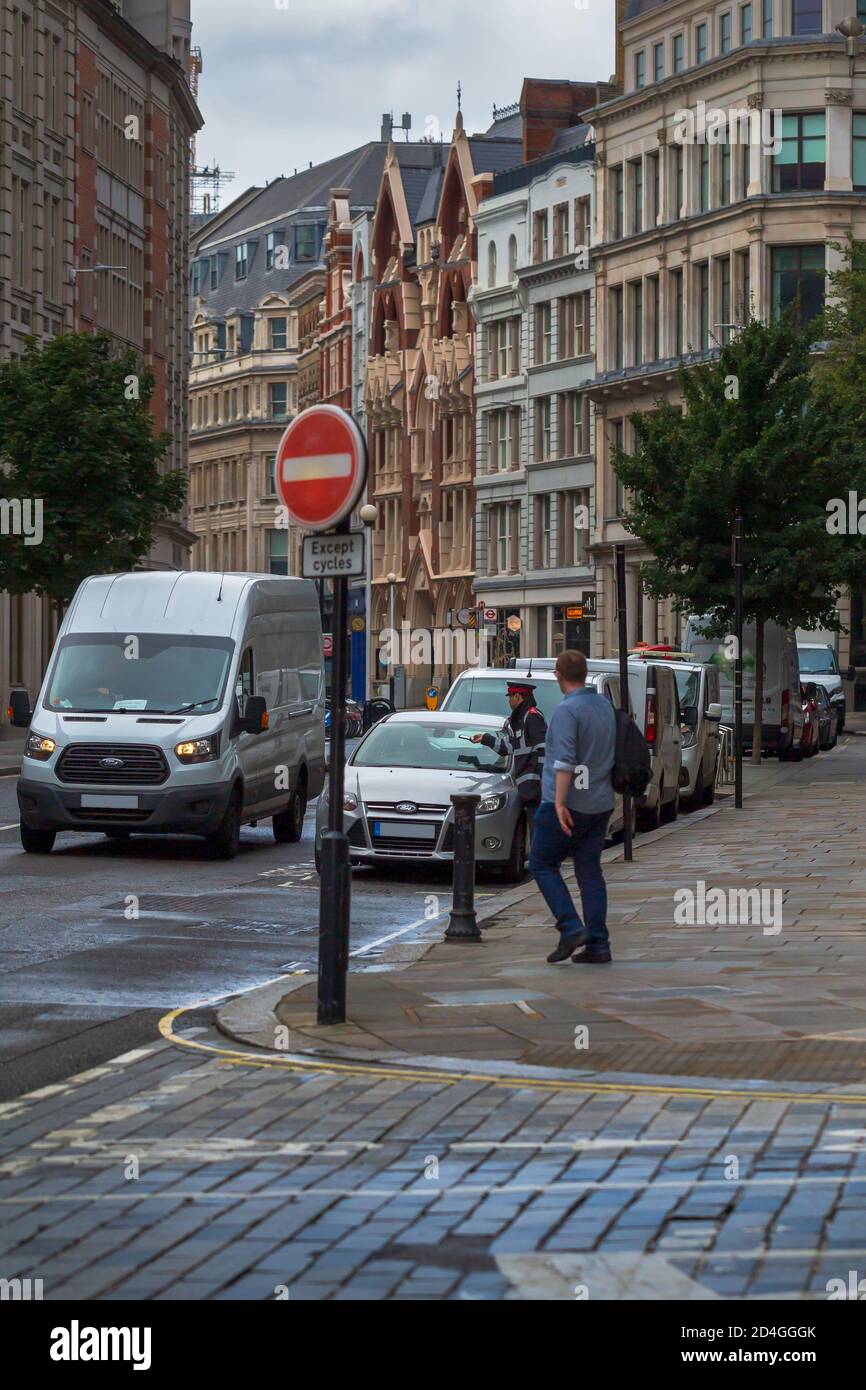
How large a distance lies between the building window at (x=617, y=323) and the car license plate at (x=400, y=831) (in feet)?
201

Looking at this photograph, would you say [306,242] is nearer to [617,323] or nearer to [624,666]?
[617,323]

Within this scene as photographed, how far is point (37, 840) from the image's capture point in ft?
73.0

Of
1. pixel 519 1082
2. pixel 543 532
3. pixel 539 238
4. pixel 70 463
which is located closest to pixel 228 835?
pixel 519 1082

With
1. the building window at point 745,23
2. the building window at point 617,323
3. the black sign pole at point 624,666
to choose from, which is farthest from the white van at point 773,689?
the building window at point 617,323

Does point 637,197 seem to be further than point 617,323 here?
No

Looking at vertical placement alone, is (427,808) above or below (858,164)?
below

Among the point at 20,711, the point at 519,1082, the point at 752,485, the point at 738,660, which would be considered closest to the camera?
the point at 519,1082

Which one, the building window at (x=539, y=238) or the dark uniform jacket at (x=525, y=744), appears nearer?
the dark uniform jacket at (x=525, y=744)

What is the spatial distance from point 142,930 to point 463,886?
2135mm

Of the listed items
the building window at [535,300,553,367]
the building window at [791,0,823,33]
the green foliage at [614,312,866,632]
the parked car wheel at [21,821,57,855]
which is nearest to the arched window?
the building window at [535,300,553,367]

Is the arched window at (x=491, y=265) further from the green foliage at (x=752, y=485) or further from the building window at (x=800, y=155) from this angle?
the green foliage at (x=752, y=485)

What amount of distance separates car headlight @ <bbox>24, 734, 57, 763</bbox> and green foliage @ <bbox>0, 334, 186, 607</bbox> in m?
28.2

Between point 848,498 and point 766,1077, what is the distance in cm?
3511

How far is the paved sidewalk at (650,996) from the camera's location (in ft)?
33.1
